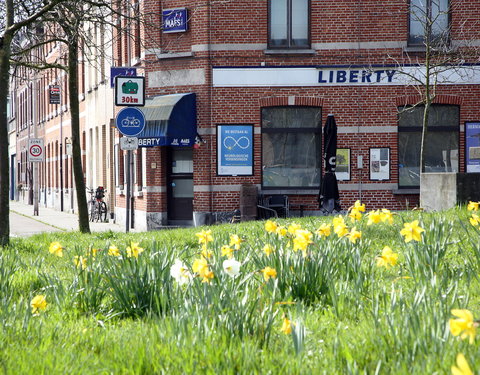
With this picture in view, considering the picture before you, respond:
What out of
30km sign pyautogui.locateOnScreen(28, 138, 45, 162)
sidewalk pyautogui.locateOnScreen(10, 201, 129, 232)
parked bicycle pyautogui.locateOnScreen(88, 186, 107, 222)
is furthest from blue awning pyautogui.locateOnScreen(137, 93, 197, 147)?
30km sign pyautogui.locateOnScreen(28, 138, 45, 162)

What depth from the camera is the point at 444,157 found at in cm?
2194

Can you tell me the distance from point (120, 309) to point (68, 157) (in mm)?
36758

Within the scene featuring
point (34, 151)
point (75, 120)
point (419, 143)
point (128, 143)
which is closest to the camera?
point (128, 143)

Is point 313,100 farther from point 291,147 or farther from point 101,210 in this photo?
point 101,210

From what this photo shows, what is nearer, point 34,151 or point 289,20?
point 289,20

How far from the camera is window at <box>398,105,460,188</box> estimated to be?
21.9 m

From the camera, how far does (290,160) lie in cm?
2216

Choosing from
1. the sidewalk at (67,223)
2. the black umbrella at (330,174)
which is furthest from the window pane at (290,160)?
the sidewalk at (67,223)

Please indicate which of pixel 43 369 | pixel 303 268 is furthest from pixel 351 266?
pixel 43 369

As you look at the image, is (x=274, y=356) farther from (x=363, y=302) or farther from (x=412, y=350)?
(x=363, y=302)

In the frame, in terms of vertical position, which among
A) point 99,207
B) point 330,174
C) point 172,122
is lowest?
point 99,207

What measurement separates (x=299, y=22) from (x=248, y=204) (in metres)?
5.31

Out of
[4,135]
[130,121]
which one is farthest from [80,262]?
[130,121]

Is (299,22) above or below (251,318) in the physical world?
above
